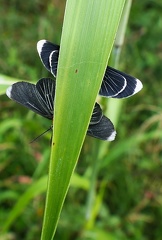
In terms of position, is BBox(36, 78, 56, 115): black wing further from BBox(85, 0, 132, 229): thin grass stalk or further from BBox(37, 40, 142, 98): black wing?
BBox(85, 0, 132, 229): thin grass stalk

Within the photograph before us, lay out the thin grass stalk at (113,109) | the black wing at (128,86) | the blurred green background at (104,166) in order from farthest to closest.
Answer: the blurred green background at (104,166) → the thin grass stalk at (113,109) → the black wing at (128,86)

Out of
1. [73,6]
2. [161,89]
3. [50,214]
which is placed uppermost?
[73,6]

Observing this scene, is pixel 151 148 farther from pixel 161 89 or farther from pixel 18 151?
pixel 18 151

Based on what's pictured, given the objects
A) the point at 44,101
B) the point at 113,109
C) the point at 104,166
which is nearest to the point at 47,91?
the point at 44,101

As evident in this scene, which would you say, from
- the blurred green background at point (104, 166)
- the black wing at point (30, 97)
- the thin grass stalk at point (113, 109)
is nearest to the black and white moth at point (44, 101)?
the black wing at point (30, 97)

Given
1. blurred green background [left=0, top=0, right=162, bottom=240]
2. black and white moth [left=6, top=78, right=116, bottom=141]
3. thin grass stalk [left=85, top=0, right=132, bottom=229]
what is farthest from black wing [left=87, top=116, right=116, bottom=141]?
blurred green background [left=0, top=0, right=162, bottom=240]

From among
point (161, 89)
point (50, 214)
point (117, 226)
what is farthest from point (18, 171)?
point (50, 214)

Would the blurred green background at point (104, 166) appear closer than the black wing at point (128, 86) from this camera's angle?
No

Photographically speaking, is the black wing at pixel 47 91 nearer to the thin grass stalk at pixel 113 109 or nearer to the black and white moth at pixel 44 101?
the black and white moth at pixel 44 101
